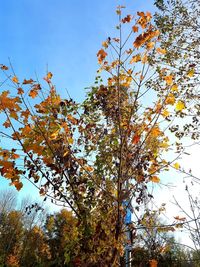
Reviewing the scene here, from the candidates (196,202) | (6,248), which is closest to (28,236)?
(6,248)

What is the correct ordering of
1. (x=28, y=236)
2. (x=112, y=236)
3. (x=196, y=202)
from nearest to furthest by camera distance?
(x=112, y=236)
(x=196, y=202)
(x=28, y=236)

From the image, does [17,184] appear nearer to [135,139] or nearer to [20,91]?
[20,91]

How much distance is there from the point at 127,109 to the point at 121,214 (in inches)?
46.1

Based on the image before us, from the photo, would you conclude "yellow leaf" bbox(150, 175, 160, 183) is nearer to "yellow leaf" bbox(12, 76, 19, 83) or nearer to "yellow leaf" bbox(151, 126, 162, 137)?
"yellow leaf" bbox(151, 126, 162, 137)

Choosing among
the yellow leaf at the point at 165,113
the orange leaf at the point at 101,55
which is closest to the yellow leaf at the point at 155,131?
the yellow leaf at the point at 165,113

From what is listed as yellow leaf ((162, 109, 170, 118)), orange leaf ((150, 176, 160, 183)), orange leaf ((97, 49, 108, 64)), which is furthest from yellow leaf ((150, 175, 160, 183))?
orange leaf ((97, 49, 108, 64))

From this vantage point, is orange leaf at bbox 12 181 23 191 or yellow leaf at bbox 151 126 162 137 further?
yellow leaf at bbox 151 126 162 137

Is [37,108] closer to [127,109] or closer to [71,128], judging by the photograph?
[71,128]

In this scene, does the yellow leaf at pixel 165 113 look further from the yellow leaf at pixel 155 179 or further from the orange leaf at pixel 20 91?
the orange leaf at pixel 20 91

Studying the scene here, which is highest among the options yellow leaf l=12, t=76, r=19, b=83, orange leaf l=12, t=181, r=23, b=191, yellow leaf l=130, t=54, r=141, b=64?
yellow leaf l=130, t=54, r=141, b=64

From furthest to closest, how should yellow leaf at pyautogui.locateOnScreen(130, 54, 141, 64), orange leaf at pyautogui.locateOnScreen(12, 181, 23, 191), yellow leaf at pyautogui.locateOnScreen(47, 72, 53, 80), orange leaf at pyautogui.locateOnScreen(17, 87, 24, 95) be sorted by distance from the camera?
1. yellow leaf at pyautogui.locateOnScreen(47, 72, 53, 80)
2. yellow leaf at pyautogui.locateOnScreen(130, 54, 141, 64)
3. orange leaf at pyautogui.locateOnScreen(17, 87, 24, 95)
4. orange leaf at pyautogui.locateOnScreen(12, 181, 23, 191)

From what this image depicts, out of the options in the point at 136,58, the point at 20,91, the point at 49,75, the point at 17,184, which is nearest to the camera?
the point at 17,184

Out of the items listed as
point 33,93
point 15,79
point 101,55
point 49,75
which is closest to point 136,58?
point 101,55

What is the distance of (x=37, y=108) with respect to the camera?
3148 millimetres
